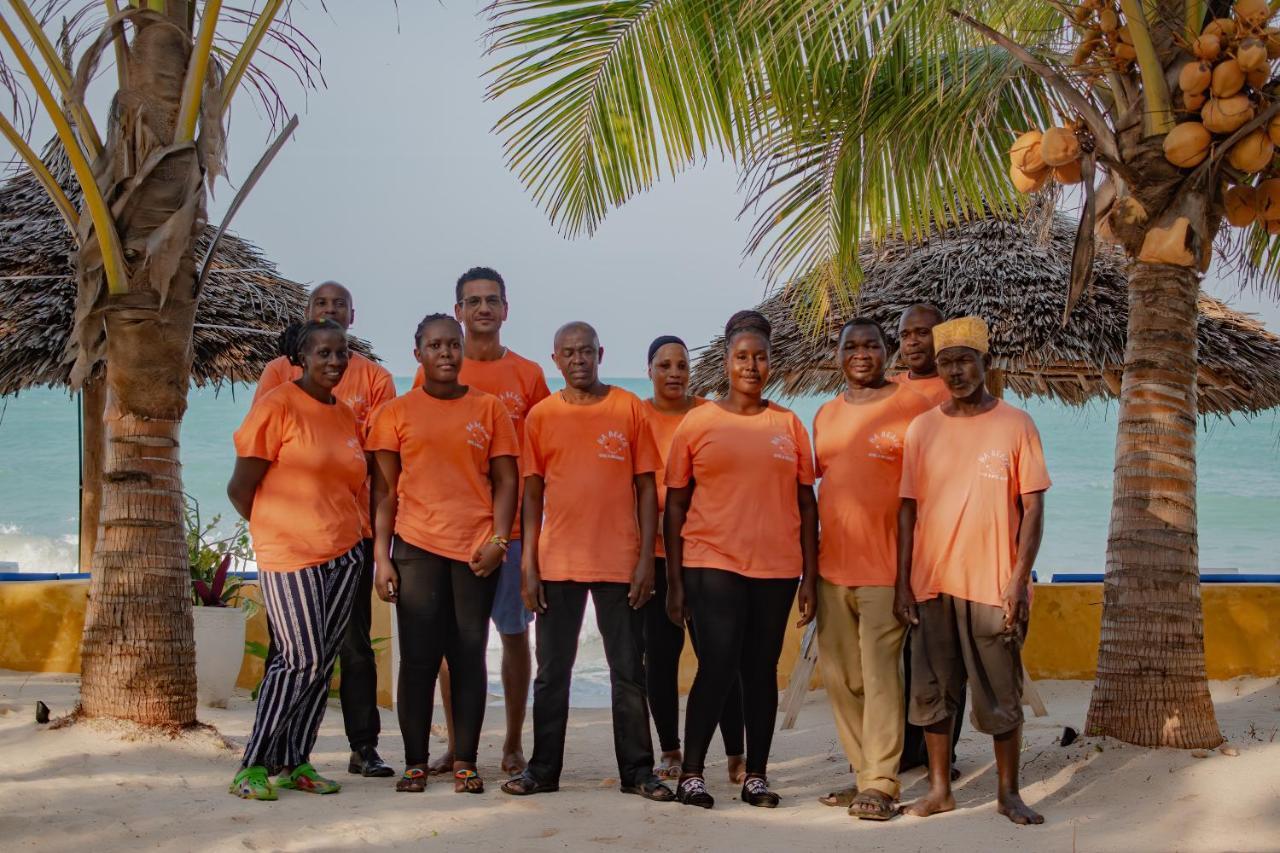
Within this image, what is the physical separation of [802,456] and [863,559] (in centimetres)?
48

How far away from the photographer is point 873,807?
16.0ft

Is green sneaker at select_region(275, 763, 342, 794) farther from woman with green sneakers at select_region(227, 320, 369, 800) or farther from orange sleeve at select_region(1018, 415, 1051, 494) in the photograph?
orange sleeve at select_region(1018, 415, 1051, 494)

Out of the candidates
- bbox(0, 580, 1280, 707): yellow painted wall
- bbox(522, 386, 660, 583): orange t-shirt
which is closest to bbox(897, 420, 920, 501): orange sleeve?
bbox(522, 386, 660, 583): orange t-shirt

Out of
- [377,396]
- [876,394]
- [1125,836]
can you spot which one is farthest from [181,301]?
[1125,836]

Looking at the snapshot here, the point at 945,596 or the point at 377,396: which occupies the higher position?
the point at 377,396

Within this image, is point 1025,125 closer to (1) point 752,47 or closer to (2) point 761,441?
(1) point 752,47

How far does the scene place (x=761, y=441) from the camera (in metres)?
5.14

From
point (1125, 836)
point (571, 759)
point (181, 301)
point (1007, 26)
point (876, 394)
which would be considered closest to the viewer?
point (1125, 836)

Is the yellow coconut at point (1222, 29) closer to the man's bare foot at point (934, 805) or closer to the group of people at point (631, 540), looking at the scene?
the group of people at point (631, 540)

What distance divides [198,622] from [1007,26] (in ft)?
17.8

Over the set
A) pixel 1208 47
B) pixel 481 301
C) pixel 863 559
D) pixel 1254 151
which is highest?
pixel 1208 47

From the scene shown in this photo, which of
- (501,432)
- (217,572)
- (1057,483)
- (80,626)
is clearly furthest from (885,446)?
(1057,483)

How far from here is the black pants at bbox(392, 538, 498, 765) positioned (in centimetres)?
518

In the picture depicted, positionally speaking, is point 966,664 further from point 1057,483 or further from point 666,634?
point 1057,483
